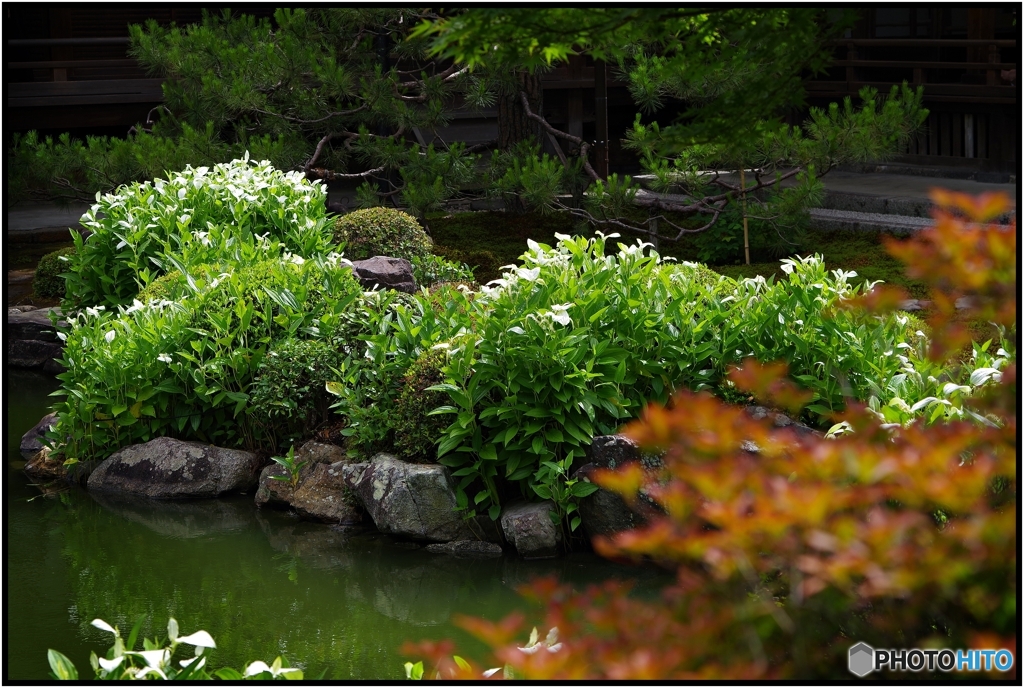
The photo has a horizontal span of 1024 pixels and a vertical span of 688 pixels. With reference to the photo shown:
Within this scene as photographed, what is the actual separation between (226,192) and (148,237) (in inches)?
31.7

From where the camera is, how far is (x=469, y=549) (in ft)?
16.6

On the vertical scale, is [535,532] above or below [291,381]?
below

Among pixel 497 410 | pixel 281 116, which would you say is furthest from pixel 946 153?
pixel 497 410

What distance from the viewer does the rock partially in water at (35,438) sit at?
6.55 metres

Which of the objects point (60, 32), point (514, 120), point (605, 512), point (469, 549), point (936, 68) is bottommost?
point (469, 549)

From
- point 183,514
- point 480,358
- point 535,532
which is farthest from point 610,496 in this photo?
point 183,514

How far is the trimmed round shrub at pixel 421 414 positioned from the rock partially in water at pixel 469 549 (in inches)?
17.7

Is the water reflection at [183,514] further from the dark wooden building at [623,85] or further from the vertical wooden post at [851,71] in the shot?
the vertical wooden post at [851,71]

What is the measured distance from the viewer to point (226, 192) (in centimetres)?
825

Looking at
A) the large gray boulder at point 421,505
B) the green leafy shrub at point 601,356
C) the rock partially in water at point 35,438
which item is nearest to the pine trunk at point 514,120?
the rock partially in water at point 35,438

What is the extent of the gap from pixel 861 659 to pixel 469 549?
3.31 metres

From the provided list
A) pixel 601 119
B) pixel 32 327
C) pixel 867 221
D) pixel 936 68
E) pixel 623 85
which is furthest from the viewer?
pixel 623 85

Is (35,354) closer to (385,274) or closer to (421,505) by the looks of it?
(385,274)

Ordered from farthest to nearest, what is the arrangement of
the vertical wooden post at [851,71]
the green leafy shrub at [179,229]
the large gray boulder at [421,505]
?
1. the vertical wooden post at [851,71]
2. the green leafy shrub at [179,229]
3. the large gray boulder at [421,505]
